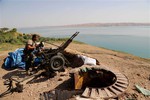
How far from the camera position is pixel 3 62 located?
10.2 m

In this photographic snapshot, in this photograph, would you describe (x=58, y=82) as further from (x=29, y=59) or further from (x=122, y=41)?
(x=122, y=41)

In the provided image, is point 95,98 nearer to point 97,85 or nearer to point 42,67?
point 97,85

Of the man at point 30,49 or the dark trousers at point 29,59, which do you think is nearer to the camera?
the man at point 30,49

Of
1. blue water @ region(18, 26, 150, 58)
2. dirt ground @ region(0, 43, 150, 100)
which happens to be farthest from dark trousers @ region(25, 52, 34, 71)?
blue water @ region(18, 26, 150, 58)

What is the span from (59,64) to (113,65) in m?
3.01

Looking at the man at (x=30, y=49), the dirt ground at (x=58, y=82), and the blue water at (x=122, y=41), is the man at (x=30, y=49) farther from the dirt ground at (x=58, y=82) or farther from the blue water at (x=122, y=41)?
the blue water at (x=122, y=41)

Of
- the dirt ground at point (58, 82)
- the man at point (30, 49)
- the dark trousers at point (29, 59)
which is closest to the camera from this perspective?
the dirt ground at point (58, 82)

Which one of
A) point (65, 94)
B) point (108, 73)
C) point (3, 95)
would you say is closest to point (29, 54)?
point (3, 95)

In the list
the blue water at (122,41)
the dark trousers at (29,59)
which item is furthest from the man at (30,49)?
the blue water at (122,41)

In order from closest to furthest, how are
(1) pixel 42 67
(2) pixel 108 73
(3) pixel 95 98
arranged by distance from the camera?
(3) pixel 95 98, (2) pixel 108 73, (1) pixel 42 67

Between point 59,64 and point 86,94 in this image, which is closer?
point 86,94

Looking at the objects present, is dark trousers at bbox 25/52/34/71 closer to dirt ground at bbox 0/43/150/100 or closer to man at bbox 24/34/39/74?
man at bbox 24/34/39/74

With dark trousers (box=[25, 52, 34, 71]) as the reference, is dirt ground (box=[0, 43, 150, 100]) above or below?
below

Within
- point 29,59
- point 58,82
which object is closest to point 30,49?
point 29,59
